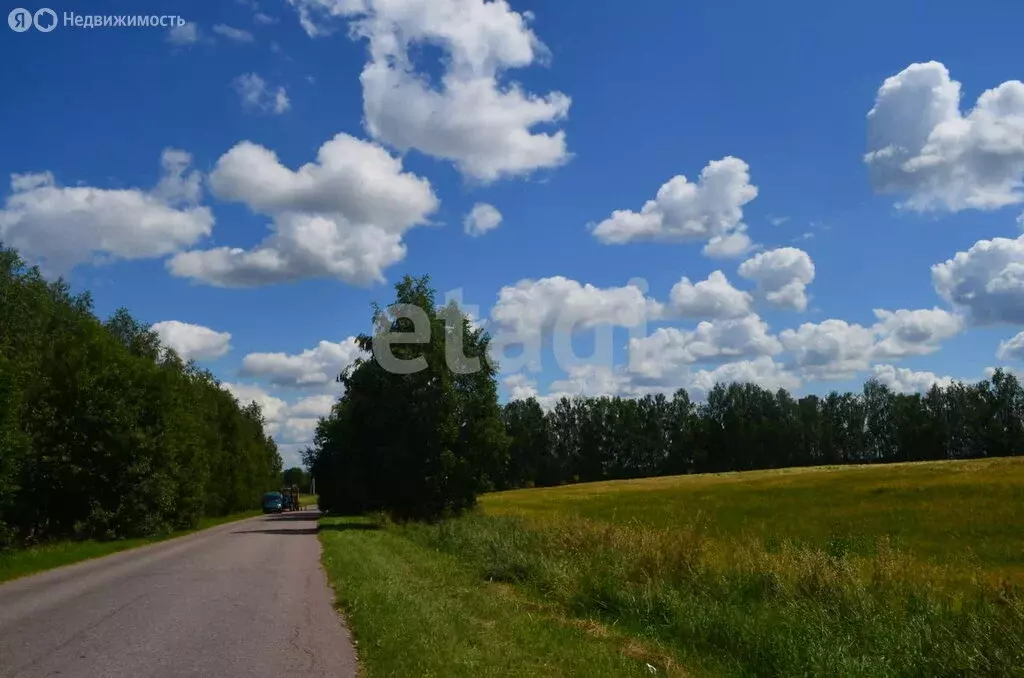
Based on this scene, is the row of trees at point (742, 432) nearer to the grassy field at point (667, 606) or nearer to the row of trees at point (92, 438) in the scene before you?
the row of trees at point (92, 438)

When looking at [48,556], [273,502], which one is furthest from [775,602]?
[273,502]

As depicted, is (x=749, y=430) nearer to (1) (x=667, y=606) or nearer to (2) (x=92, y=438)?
(2) (x=92, y=438)

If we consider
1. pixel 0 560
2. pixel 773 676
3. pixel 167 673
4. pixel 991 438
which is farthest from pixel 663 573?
pixel 991 438

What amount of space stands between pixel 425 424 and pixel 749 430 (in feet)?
352

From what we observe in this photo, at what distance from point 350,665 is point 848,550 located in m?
14.0

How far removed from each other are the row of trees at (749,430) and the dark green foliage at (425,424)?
8827cm

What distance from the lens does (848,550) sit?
61.7ft

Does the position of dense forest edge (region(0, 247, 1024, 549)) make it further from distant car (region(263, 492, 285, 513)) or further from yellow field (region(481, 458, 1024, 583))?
distant car (region(263, 492, 285, 513))

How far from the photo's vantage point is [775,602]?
1261 cm

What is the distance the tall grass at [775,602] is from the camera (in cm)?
922

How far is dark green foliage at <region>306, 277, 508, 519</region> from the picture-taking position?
38.6m

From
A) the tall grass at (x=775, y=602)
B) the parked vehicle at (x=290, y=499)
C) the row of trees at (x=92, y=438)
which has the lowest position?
the parked vehicle at (x=290, y=499)

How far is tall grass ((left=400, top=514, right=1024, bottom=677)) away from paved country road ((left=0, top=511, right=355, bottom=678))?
14.0ft

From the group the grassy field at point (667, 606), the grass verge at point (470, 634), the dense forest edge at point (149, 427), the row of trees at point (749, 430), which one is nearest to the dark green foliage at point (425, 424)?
the dense forest edge at point (149, 427)
